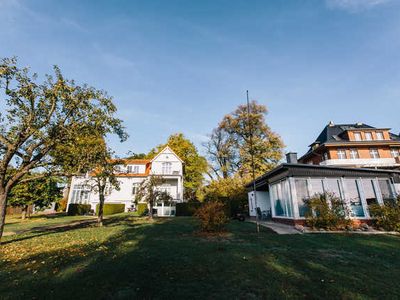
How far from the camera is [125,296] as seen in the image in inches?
149

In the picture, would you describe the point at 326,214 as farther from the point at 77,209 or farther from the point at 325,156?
the point at 77,209

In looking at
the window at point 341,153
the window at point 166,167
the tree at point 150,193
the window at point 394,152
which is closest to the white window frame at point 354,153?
the window at point 341,153

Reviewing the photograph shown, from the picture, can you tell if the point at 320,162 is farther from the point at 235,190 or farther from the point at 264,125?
the point at 235,190

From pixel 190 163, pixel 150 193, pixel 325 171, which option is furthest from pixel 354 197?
pixel 190 163

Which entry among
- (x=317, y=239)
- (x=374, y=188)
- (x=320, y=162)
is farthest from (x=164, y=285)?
(x=320, y=162)

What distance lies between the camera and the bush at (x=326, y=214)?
1222cm

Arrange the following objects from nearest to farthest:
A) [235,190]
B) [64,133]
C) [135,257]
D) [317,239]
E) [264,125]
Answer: [135,257], [317,239], [64,133], [235,190], [264,125]

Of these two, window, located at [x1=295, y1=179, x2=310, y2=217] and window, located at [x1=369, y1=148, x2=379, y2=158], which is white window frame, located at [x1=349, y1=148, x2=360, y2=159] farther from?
window, located at [x1=295, y1=179, x2=310, y2=217]

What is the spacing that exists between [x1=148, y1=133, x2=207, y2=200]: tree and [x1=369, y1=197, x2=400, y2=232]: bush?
24.4 meters

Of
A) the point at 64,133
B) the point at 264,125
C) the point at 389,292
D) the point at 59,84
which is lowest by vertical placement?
the point at 389,292

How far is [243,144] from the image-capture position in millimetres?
32844

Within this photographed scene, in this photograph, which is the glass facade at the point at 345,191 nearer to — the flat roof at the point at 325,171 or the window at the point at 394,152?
the flat roof at the point at 325,171

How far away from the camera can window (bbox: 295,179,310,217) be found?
1348 centimetres

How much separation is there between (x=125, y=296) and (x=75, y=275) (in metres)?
1.87
